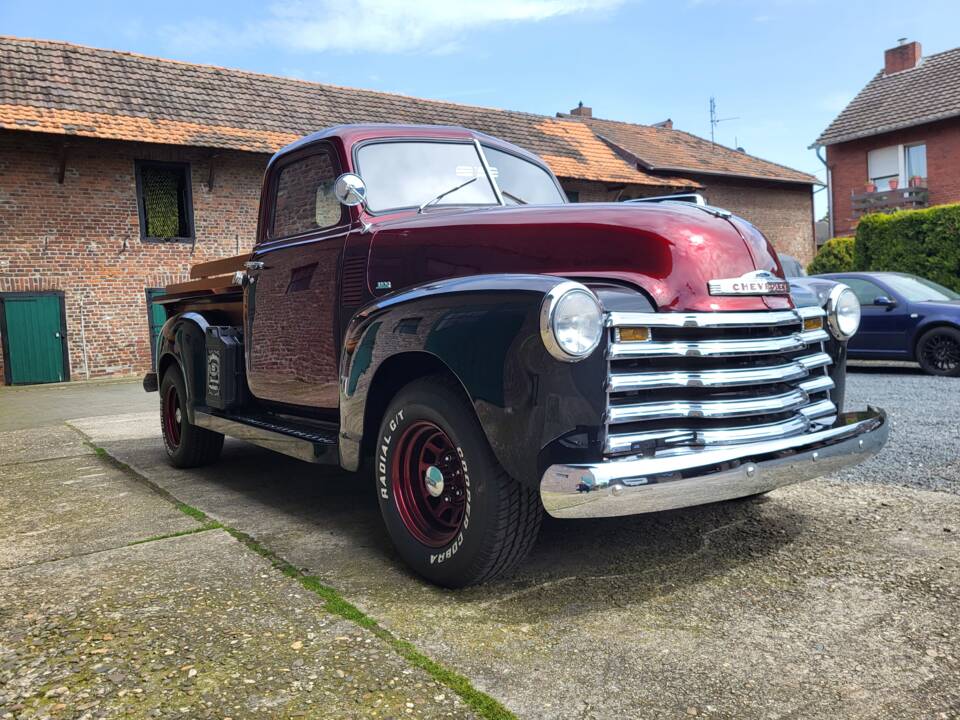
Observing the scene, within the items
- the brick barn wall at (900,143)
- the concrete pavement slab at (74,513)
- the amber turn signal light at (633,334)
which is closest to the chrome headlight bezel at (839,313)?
the amber turn signal light at (633,334)

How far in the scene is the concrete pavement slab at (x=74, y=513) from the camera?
12.6ft

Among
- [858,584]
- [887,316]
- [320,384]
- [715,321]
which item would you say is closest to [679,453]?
[715,321]

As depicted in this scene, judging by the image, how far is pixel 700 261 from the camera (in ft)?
9.98

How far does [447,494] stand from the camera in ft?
10.5

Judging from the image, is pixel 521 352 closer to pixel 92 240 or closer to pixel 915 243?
pixel 92 240

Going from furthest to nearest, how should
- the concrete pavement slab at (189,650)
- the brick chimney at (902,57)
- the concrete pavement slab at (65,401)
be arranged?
the brick chimney at (902,57)
the concrete pavement slab at (65,401)
the concrete pavement slab at (189,650)

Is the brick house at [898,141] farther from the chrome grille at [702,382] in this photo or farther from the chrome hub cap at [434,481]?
the chrome hub cap at [434,481]

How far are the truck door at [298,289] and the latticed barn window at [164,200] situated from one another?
14029mm

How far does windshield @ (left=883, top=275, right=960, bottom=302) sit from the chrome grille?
8.73 metres

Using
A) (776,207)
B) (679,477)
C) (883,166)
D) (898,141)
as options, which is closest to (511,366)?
(679,477)

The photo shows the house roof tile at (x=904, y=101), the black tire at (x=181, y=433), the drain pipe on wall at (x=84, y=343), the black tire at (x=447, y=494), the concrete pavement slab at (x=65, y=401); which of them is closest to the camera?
the black tire at (x=447, y=494)

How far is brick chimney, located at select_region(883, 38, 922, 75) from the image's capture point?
26.9m

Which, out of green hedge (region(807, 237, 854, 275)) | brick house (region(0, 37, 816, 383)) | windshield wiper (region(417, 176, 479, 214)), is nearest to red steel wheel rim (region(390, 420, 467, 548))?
windshield wiper (region(417, 176, 479, 214))

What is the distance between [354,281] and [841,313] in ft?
7.28
